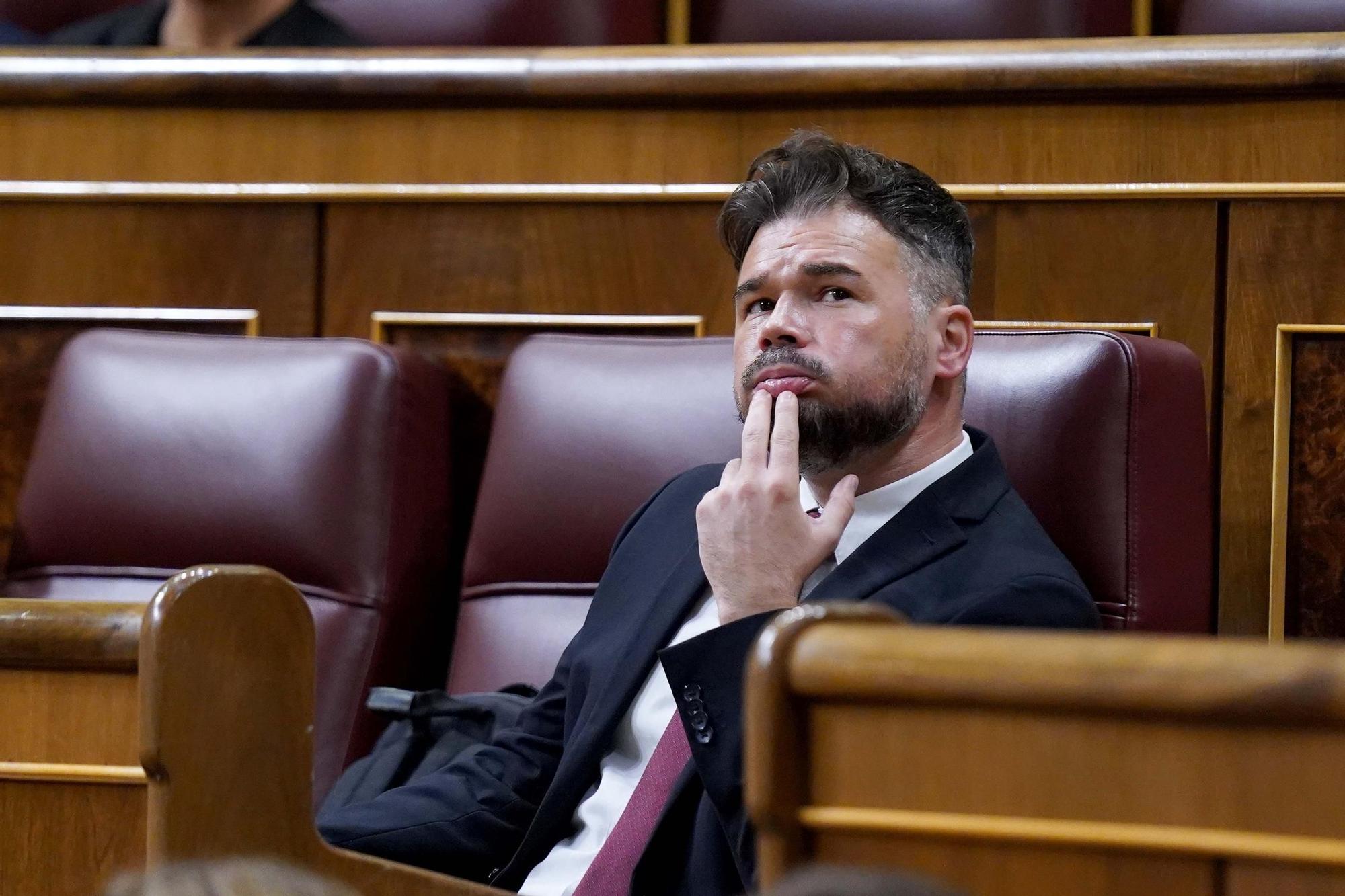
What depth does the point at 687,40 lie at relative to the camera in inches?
49.9

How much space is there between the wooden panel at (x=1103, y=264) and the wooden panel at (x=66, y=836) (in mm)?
579

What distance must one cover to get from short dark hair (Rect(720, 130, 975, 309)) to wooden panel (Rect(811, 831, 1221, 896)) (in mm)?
425

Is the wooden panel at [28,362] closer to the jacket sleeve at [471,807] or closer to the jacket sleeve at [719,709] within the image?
the jacket sleeve at [471,807]

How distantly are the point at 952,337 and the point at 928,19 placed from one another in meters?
0.51

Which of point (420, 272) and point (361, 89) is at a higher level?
point (361, 89)

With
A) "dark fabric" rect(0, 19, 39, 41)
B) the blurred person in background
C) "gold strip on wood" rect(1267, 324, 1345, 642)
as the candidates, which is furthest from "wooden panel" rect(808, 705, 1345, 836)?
"dark fabric" rect(0, 19, 39, 41)

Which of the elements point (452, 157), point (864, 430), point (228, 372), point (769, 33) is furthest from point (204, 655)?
point (769, 33)

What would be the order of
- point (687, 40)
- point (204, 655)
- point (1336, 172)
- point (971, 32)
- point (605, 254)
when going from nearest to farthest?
point (204, 655) → point (1336, 172) → point (605, 254) → point (971, 32) → point (687, 40)

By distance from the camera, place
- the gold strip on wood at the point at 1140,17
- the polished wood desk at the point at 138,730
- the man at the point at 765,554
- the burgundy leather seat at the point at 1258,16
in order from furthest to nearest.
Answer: the gold strip on wood at the point at 1140,17 < the burgundy leather seat at the point at 1258,16 < the man at the point at 765,554 < the polished wood desk at the point at 138,730

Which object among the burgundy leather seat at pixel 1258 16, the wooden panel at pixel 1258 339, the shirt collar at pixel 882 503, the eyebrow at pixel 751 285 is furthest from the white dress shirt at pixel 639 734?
the burgundy leather seat at pixel 1258 16

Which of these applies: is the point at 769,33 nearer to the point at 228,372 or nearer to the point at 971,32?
the point at 971,32

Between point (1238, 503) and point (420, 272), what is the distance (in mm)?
521

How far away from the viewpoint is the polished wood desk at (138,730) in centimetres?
48

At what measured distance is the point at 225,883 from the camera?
25cm
